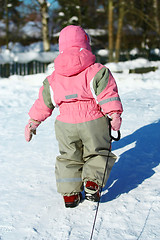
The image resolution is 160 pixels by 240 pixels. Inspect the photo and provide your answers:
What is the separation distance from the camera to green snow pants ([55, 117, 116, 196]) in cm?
225

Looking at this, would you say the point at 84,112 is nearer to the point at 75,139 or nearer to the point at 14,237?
the point at 75,139

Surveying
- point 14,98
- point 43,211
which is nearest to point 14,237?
point 43,211

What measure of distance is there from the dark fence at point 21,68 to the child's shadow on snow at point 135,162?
10.6 meters

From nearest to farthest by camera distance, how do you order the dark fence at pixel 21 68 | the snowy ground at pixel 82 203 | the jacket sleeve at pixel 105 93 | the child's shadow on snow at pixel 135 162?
the snowy ground at pixel 82 203
the jacket sleeve at pixel 105 93
the child's shadow on snow at pixel 135 162
the dark fence at pixel 21 68

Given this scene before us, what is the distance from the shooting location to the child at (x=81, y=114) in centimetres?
221

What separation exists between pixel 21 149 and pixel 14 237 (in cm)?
190

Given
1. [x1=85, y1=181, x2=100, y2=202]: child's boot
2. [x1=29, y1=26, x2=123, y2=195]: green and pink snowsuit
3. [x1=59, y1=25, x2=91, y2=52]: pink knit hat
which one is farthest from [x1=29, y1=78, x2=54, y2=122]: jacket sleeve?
[x1=85, y1=181, x2=100, y2=202]: child's boot

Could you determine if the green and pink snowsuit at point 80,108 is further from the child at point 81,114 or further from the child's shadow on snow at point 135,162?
the child's shadow on snow at point 135,162

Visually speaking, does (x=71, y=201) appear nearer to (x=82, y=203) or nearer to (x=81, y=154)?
(x=82, y=203)

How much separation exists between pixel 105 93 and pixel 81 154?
0.50 m

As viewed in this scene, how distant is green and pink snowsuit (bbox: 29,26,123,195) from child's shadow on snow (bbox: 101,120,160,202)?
32 centimetres

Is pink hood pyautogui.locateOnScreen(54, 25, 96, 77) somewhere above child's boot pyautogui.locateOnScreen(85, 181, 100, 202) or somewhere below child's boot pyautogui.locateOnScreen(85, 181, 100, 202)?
above

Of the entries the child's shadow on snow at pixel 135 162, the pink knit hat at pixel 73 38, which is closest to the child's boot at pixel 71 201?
the child's shadow on snow at pixel 135 162

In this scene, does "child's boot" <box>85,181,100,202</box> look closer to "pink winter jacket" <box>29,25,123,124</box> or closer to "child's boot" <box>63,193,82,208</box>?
"child's boot" <box>63,193,82,208</box>
